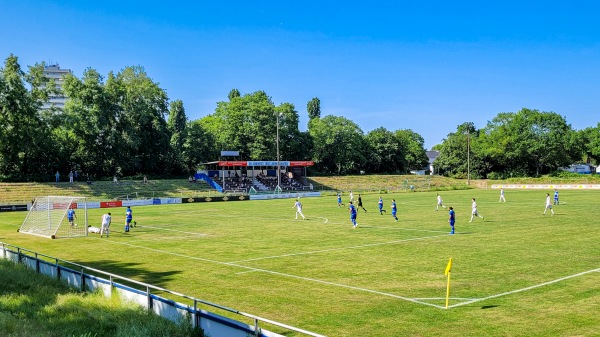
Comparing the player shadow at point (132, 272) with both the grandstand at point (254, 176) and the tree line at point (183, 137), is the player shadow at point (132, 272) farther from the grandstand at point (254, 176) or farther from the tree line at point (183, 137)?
the grandstand at point (254, 176)

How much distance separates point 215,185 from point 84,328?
2837 inches

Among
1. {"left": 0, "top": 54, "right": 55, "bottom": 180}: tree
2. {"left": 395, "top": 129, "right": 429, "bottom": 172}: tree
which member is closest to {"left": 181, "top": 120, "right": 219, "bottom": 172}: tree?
{"left": 0, "top": 54, "right": 55, "bottom": 180}: tree

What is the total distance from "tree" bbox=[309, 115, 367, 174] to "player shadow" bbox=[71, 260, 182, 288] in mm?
87560

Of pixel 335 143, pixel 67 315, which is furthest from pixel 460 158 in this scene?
pixel 67 315

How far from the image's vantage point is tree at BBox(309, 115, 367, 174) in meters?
110

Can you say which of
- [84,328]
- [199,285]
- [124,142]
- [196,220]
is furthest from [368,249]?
[124,142]

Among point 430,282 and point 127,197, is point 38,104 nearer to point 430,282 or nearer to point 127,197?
point 127,197

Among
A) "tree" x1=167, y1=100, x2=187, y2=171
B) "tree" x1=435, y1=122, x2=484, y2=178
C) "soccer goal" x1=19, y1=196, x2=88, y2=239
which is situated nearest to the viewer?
"soccer goal" x1=19, y1=196, x2=88, y2=239

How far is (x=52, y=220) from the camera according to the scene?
34875 millimetres

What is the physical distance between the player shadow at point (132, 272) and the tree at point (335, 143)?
8756 cm

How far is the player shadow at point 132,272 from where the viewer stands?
18.9 meters

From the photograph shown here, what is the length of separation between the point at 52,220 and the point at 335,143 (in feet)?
262

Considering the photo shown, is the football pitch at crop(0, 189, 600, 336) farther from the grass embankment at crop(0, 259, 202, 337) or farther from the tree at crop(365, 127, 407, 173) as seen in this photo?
the tree at crop(365, 127, 407, 173)

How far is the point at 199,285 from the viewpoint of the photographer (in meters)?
18.0
